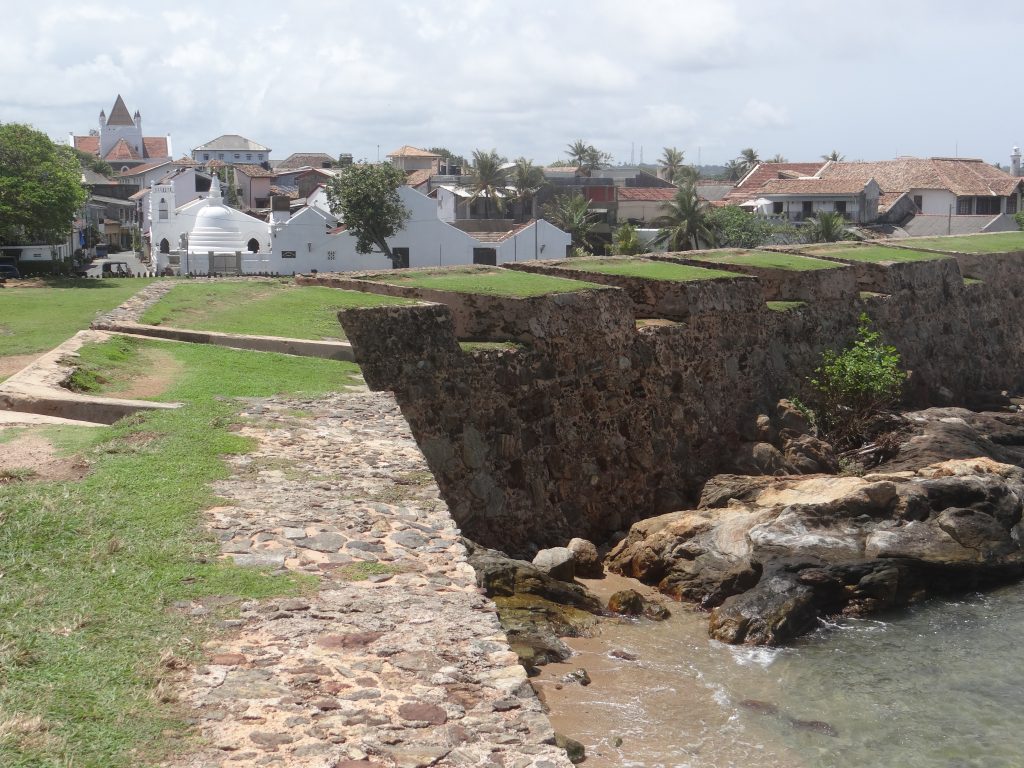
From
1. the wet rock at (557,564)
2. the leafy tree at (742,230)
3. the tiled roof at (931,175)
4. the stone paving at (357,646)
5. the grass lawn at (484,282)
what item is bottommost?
the wet rock at (557,564)

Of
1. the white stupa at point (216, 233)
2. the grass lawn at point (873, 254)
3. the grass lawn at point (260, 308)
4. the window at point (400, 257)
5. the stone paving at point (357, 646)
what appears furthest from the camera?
the window at point (400, 257)

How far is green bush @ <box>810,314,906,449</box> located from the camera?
18703mm

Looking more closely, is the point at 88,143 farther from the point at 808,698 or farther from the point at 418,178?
the point at 808,698

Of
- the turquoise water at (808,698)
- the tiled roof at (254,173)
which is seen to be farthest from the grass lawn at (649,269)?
the tiled roof at (254,173)

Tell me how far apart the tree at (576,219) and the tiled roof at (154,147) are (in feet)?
160

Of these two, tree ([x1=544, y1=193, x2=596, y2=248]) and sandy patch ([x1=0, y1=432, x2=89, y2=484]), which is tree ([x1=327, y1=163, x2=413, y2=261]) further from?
sandy patch ([x1=0, y1=432, x2=89, y2=484])

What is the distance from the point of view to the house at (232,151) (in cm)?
8656

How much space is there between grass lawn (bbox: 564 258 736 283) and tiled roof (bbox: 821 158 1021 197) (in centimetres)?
3363

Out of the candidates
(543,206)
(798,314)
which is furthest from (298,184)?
(798,314)

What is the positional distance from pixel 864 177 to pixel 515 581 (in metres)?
47.1

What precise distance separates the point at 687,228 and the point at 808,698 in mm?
34643

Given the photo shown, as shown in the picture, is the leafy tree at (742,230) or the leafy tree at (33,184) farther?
the leafy tree at (742,230)

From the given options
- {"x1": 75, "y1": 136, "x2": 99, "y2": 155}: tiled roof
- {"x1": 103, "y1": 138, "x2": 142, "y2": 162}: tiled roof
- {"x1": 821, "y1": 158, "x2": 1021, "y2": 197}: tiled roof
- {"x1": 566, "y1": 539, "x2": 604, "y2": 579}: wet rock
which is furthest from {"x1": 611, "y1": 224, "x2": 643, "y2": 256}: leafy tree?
{"x1": 75, "y1": 136, "x2": 99, "y2": 155}: tiled roof

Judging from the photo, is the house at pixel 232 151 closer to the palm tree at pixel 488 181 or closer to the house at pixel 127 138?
the house at pixel 127 138
